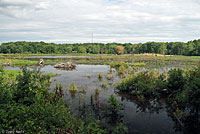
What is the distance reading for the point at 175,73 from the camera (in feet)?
57.1

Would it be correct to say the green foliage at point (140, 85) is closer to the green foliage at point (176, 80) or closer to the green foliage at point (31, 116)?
→ the green foliage at point (176, 80)

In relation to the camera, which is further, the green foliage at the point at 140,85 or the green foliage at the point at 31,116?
the green foliage at the point at 140,85

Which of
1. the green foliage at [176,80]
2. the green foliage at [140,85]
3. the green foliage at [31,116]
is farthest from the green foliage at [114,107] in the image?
the green foliage at [176,80]

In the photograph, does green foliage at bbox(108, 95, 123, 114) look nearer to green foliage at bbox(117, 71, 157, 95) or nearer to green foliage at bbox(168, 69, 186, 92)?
green foliage at bbox(117, 71, 157, 95)

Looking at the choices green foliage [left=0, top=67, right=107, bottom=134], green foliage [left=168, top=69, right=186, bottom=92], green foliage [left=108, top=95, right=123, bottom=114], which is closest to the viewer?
green foliage [left=0, top=67, right=107, bottom=134]

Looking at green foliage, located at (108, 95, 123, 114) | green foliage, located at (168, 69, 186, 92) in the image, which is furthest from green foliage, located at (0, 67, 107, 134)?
green foliage, located at (168, 69, 186, 92)

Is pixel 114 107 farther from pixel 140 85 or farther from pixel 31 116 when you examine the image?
pixel 31 116

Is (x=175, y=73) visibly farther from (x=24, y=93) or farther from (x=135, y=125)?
(x=24, y=93)

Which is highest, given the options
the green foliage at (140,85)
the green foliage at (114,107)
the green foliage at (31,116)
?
the green foliage at (31,116)

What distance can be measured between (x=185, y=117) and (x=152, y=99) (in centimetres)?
443

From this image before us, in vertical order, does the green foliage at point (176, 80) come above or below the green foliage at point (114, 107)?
above

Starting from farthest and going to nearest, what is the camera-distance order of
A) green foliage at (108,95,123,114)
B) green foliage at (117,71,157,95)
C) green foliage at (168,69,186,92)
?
green foliage at (117,71,157,95) → green foliage at (168,69,186,92) → green foliage at (108,95,123,114)

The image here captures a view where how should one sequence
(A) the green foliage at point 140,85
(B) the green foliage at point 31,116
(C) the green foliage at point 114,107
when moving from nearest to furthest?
(B) the green foliage at point 31,116 < (C) the green foliage at point 114,107 < (A) the green foliage at point 140,85

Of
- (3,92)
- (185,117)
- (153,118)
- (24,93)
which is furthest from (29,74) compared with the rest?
(185,117)
